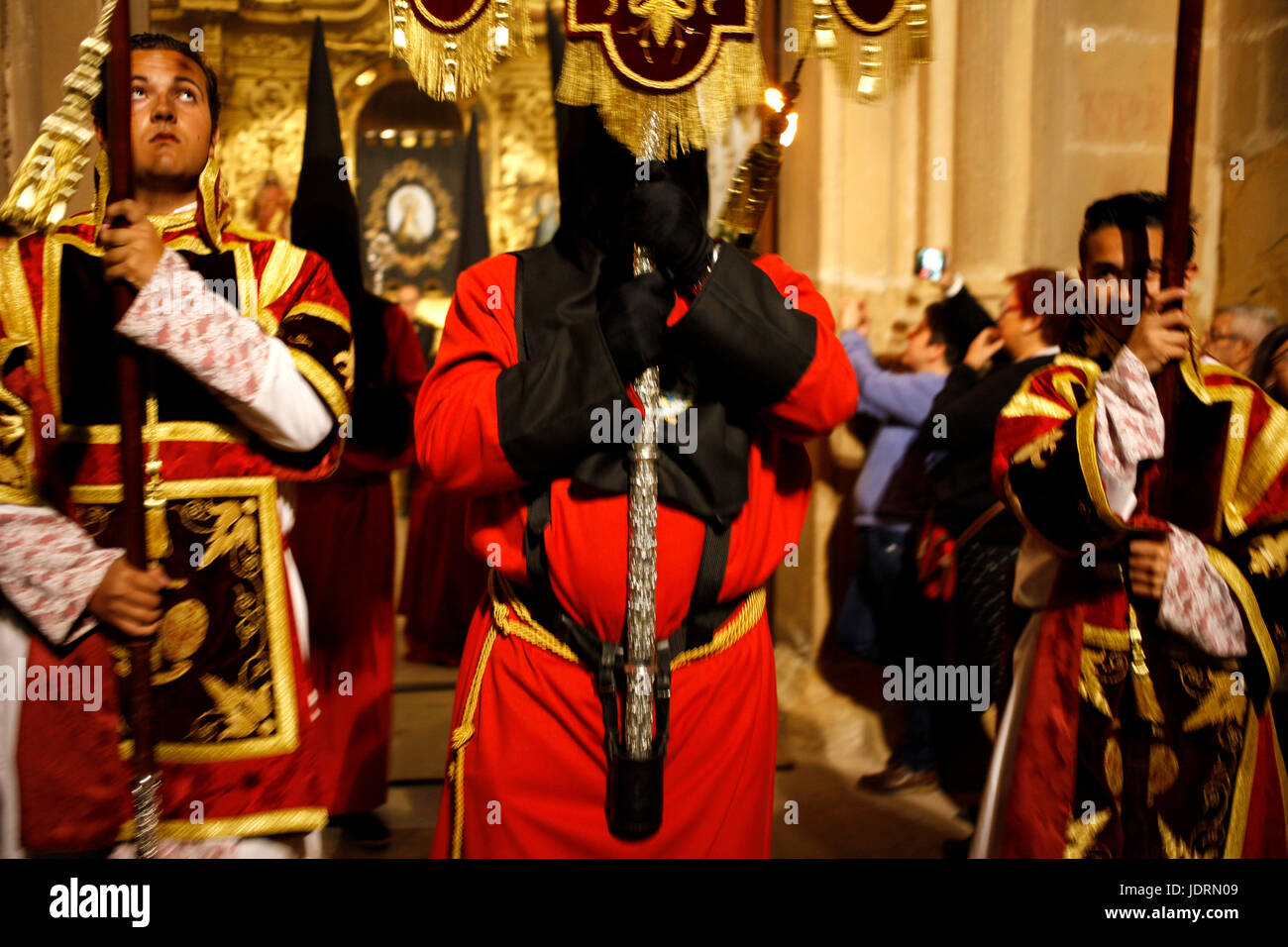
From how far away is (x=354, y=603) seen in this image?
Answer: 3.76 m

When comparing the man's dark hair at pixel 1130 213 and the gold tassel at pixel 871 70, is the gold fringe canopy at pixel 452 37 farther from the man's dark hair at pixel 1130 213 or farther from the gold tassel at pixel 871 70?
the man's dark hair at pixel 1130 213

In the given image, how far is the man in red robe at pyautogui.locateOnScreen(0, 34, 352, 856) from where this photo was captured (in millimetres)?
1976

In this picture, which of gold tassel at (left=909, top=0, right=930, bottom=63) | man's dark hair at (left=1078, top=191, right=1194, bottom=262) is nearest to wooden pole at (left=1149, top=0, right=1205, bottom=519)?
man's dark hair at (left=1078, top=191, right=1194, bottom=262)

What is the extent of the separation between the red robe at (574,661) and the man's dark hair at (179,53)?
2.96ft

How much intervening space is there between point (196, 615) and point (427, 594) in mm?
3030

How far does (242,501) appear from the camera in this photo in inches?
85.9

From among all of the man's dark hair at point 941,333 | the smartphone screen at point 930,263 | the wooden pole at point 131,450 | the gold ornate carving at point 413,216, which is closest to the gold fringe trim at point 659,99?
the wooden pole at point 131,450

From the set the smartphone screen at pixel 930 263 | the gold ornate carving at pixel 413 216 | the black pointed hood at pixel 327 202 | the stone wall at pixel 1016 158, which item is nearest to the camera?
the black pointed hood at pixel 327 202

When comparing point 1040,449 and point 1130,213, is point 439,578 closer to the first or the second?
point 1040,449

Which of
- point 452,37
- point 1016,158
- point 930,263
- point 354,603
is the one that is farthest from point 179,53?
point 1016,158

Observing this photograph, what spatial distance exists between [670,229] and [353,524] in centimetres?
242

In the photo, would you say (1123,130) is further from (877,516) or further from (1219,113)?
(877,516)

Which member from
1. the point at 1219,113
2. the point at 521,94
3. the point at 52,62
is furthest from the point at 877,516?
the point at 521,94

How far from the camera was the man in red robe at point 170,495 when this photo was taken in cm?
198
